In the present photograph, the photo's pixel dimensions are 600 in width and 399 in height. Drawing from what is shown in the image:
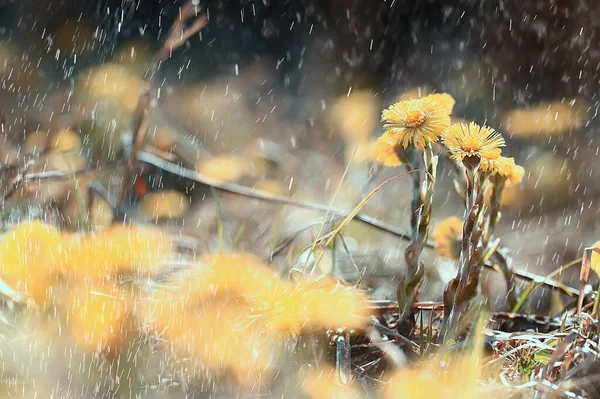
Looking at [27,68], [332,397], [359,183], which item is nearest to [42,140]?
[27,68]

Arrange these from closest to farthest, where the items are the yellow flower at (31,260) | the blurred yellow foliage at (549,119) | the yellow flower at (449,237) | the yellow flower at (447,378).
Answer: the yellow flower at (447,378)
the yellow flower at (31,260)
the yellow flower at (449,237)
the blurred yellow foliage at (549,119)

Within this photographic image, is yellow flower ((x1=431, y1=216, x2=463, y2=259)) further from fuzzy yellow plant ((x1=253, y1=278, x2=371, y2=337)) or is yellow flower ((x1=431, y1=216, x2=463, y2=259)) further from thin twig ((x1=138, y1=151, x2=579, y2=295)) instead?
fuzzy yellow plant ((x1=253, y1=278, x2=371, y2=337))

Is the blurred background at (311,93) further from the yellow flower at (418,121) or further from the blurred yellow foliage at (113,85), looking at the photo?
the yellow flower at (418,121)

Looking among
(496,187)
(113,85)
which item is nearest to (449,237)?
(496,187)

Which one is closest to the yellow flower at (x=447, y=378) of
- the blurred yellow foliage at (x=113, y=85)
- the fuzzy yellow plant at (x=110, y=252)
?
the fuzzy yellow plant at (x=110, y=252)

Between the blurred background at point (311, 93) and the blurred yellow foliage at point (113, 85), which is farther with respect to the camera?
the blurred yellow foliage at point (113, 85)

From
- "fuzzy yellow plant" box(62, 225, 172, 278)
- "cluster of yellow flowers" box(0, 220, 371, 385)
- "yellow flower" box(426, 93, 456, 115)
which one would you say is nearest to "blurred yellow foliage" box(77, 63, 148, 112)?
"fuzzy yellow plant" box(62, 225, 172, 278)

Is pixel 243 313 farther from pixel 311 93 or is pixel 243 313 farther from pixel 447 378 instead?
pixel 311 93
